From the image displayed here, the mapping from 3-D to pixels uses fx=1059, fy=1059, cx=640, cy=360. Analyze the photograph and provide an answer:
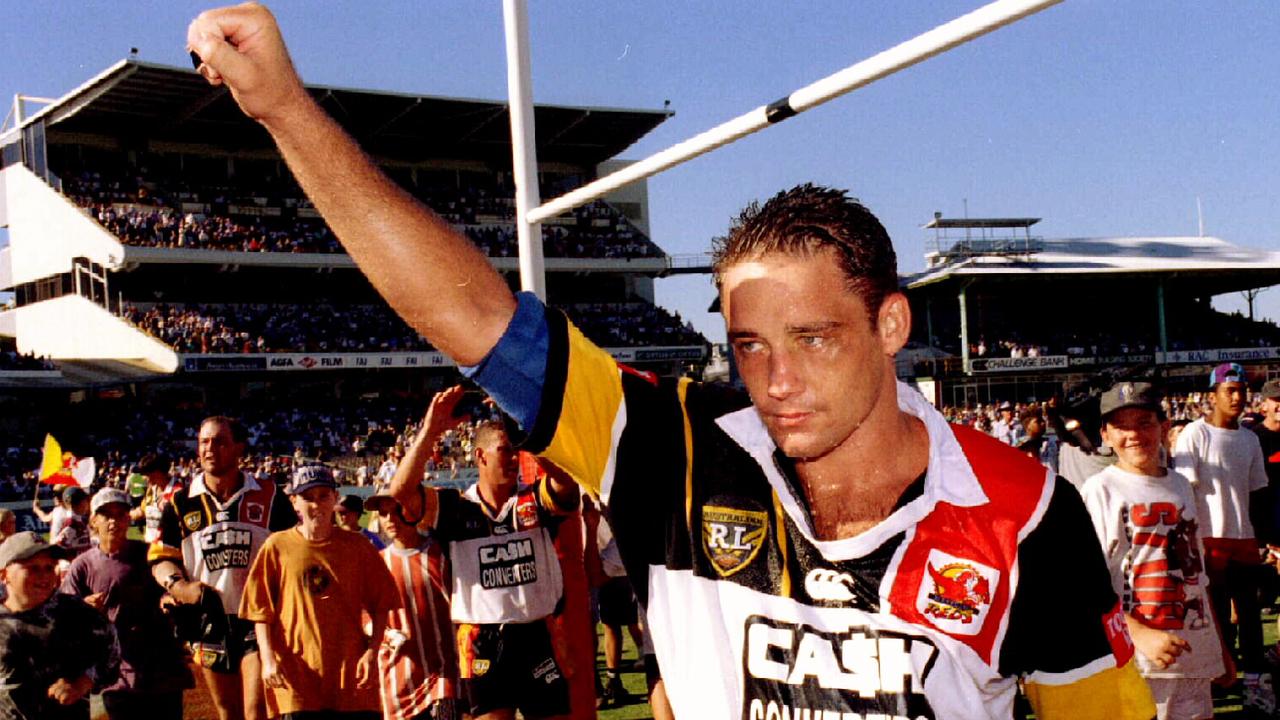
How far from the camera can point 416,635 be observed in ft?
21.3

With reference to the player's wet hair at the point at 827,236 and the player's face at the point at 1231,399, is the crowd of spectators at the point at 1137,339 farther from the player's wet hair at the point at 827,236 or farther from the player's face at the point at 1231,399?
the player's wet hair at the point at 827,236

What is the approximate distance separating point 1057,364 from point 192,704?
40623 mm

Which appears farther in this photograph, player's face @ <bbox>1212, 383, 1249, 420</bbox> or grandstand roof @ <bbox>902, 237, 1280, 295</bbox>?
grandstand roof @ <bbox>902, 237, 1280, 295</bbox>

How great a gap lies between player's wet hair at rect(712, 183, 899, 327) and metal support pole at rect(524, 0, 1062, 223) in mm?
674

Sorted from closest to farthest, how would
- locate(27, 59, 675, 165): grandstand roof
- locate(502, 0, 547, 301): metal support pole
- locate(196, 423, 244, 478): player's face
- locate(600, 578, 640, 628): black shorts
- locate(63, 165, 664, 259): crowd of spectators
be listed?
locate(502, 0, 547, 301): metal support pole → locate(196, 423, 244, 478): player's face → locate(600, 578, 640, 628): black shorts → locate(27, 59, 675, 165): grandstand roof → locate(63, 165, 664, 259): crowd of spectators

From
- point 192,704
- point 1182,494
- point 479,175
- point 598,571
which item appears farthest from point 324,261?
point 1182,494

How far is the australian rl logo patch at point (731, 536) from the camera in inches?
71.1

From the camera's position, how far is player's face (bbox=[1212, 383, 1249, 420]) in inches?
253

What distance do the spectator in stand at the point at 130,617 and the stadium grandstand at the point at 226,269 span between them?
26132 millimetres

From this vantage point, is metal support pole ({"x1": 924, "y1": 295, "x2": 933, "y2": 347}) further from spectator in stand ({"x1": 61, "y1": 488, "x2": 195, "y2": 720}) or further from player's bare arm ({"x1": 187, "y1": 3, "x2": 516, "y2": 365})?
player's bare arm ({"x1": 187, "y1": 3, "x2": 516, "y2": 365})

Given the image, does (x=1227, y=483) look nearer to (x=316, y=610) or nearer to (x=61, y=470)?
(x=316, y=610)

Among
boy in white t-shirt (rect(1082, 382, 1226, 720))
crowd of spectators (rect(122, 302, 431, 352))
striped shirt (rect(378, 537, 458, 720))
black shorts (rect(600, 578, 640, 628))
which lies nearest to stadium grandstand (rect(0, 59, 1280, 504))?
crowd of spectators (rect(122, 302, 431, 352))

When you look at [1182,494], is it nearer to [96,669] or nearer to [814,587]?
[814,587]

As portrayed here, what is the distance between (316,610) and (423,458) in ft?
5.29
